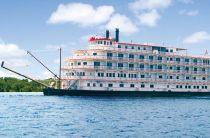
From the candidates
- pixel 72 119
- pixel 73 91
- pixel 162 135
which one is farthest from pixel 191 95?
pixel 162 135

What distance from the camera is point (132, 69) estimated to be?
298ft

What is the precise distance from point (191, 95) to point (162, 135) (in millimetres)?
66338

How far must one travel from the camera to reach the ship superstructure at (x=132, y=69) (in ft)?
283

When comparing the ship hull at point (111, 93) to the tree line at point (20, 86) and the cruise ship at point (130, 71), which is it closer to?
the cruise ship at point (130, 71)

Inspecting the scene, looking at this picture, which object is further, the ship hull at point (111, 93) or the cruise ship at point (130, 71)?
the cruise ship at point (130, 71)

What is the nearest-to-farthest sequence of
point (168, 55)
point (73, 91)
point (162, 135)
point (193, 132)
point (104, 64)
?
point (162, 135) → point (193, 132) → point (73, 91) → point (104, 64) → point (168, 55)

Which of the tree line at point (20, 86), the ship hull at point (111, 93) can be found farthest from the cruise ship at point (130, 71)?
the tree line at point (20, 86)

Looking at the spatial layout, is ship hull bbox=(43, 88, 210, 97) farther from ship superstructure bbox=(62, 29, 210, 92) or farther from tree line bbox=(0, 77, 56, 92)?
tree line bbox=(0, 77, 56, 92)

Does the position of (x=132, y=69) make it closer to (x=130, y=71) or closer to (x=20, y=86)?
(x=130, y=71)

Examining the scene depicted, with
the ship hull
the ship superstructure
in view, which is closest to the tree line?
the ship superstructure

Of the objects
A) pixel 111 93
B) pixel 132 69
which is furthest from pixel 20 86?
pixel 111 93

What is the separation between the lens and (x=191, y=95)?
96000mm

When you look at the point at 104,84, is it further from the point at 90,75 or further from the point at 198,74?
the point at 198,74

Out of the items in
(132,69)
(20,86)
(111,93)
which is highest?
(132,69)
